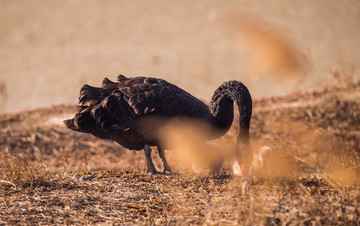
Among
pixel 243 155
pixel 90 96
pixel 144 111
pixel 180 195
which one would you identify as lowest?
pixel 180 195

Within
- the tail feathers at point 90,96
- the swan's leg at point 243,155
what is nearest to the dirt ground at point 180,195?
the swan's leg at point 243,155

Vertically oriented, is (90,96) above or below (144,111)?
above

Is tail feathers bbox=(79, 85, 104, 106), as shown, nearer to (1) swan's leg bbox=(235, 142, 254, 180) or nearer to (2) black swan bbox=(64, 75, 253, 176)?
(2) black swan bbox=(64, 75, 253, 176)

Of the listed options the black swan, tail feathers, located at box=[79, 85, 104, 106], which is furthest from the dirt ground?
tail feathers, located at box=[79, 85, 104, 106]

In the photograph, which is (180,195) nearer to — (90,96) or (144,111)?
(144,111)

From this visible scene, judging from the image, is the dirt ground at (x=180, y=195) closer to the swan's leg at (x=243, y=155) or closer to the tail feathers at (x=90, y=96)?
the swan's leg at (x=243, y=155)

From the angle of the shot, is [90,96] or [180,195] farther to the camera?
[90,96]

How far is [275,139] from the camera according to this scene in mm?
11172

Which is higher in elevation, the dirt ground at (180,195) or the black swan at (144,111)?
the black swan at (144,111)

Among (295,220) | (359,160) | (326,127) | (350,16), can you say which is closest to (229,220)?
(295,220)

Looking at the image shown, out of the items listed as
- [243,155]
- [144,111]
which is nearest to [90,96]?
[144,111]

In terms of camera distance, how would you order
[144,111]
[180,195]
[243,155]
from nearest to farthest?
[243,155] < [180,195] < [144,111]

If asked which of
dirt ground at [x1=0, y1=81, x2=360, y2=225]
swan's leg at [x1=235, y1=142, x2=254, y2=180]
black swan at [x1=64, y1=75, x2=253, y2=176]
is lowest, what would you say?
dirt ground at [x1=0, y1=81, x2=360, y2=225]

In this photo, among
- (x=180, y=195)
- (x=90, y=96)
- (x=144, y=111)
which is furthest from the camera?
(x=90, y=96)
